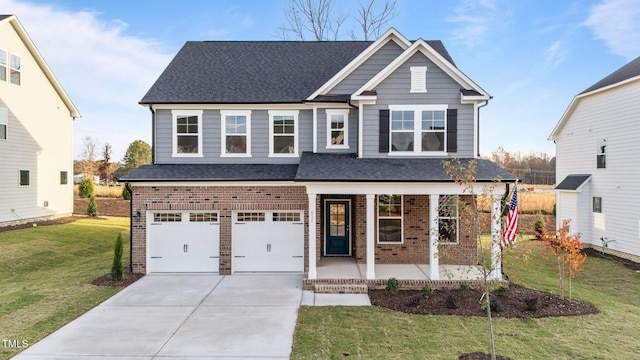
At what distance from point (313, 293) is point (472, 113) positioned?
805 centimetres

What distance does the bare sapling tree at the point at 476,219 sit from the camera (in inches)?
251

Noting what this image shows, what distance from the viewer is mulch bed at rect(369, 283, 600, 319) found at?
8.64m

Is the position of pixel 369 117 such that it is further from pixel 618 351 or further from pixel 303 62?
pixel 618 351

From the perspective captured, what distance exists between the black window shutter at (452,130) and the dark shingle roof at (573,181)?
31.3ft

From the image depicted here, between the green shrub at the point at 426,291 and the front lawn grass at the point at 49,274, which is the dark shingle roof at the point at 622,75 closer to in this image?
the green shrub at the point at 426,291

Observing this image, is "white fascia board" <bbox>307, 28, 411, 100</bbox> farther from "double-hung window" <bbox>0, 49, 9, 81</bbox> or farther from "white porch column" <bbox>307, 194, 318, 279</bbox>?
"double-hung window" <bbox>0, 49, 9, 81</bbox>

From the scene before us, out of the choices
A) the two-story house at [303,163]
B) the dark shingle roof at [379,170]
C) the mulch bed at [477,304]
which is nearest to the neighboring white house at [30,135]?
the two-story house at [303,163]

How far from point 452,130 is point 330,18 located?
1757cm

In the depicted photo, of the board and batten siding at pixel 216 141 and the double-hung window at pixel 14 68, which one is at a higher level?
the double-hung window at pixel 14 68

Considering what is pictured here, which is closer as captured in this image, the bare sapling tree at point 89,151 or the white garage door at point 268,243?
the white garage door at point 268,243

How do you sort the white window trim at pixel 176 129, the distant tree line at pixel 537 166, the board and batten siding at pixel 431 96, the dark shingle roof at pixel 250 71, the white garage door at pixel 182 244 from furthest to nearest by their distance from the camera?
the distant tree line at pixel 537 166 → the dark shingle roof at pixel 250 71 → the white window trim at pixel 176 129 → the white garage door at pixel 182 244 → the board and batten siding at pixel 431 96

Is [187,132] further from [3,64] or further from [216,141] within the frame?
[3,64]

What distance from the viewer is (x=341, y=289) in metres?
10.3

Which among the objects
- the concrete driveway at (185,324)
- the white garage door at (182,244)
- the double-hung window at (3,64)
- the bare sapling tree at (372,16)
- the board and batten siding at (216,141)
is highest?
the bare sapling tree at (372,16)
